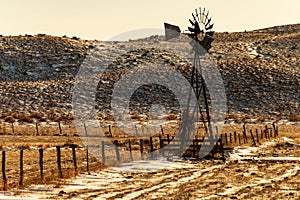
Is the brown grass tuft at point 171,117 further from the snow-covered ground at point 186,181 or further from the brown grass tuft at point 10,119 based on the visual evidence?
the snow-covered ground at point 186,181

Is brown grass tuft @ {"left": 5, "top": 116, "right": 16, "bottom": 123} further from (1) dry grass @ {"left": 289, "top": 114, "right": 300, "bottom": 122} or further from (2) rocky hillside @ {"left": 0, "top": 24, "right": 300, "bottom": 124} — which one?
(1) dry grass @ {"left": 289, "top": 114, "right": 300, "bottom": 122}

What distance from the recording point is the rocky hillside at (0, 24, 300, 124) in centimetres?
6456

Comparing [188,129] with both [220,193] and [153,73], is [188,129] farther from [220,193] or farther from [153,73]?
[153,73]

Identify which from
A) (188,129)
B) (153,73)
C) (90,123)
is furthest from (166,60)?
(188,129)

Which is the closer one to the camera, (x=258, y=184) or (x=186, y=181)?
(x=258, y=184)

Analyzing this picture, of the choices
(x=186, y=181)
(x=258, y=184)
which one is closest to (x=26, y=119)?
(x=186, y=181)

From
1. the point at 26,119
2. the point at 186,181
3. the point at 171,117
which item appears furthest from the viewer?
the point at 171,117

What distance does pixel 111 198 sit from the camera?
14547 mm

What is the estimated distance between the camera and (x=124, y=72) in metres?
80.5

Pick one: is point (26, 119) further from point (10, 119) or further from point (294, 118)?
point (294, 118)

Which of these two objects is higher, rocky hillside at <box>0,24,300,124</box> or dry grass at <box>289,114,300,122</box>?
rocky hillside at <box>0,24,300,124</box>

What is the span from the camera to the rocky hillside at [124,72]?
64562mm

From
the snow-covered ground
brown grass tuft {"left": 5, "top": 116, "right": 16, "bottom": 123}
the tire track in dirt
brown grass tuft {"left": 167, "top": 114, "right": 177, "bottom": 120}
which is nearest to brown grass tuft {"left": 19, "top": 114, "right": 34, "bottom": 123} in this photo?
brown grass tuft {"left": 5, "top": 116, "right": 16, "bottom": 123}

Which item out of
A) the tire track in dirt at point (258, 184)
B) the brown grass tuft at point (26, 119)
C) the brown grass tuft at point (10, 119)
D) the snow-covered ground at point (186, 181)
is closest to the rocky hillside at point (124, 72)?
the brown grass tuft at point (26, 119)
